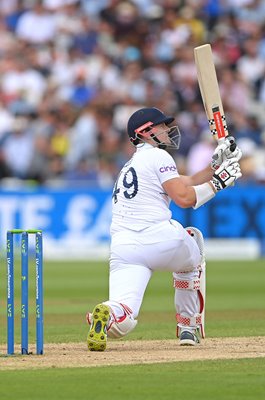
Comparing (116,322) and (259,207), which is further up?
(259,207)

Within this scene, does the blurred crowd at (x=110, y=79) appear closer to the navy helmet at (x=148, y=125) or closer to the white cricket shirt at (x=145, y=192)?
the navy helmet at (x=148, y=125)

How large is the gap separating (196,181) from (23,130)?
11704 millimetres

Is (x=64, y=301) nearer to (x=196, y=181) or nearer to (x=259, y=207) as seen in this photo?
(x=196, y=181)

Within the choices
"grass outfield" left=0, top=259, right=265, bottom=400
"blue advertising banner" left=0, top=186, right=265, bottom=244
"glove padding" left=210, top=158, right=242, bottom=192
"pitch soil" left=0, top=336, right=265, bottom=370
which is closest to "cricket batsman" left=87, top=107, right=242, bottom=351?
"glove padding" left=210, top=158, right=242, bottom=192

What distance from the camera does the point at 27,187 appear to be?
18.9 metres

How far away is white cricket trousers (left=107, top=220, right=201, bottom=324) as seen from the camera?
25.4 feet

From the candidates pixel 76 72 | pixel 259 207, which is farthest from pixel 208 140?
pixel 76 72

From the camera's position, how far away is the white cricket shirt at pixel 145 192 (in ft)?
25.8

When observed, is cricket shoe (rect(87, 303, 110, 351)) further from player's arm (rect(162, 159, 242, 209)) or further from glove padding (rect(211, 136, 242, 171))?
glove padding (rect(211, 136, 242, 171))

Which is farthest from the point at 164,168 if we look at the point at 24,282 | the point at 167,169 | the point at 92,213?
the point at 92,213

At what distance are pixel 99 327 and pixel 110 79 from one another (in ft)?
43.6

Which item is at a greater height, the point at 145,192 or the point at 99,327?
the point at 145,192

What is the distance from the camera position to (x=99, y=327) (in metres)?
7.57

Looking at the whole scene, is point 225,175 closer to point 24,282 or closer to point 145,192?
point 145,192
